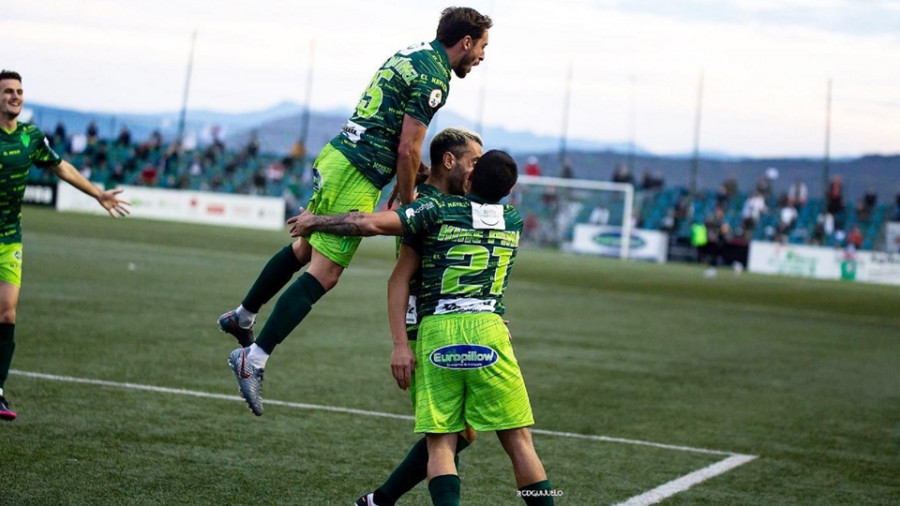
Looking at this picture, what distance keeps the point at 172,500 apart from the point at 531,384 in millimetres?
5691

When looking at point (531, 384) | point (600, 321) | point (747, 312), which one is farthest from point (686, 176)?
point (531, 384)

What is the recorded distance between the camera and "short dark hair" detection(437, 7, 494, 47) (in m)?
6.34

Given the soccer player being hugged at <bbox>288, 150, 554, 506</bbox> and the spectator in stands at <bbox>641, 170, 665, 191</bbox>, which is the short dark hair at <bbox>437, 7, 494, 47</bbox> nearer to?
the soccer player being hugged at <bbox>288, 150, 554, 506</bbox>

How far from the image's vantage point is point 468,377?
503 cm

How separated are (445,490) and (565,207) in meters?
46.2

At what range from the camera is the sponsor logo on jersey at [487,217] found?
16.7 ft

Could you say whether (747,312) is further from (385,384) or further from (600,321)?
(385,384)

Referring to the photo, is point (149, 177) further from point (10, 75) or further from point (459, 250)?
point (459, 250)

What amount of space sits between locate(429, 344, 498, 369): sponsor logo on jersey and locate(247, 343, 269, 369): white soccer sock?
1.50 meters

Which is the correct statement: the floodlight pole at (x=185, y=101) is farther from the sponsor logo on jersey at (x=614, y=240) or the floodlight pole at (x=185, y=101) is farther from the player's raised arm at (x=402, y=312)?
the player's raised arm at (x=402, y=312)

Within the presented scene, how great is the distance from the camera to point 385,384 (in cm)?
1062

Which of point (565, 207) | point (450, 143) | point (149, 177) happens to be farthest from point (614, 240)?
point (450, 143)

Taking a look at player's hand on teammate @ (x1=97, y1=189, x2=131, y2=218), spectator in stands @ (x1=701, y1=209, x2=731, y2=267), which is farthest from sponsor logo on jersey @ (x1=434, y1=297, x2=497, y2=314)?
spectator in stands @ (x1=701, y1=209, x2=731, y2=267)

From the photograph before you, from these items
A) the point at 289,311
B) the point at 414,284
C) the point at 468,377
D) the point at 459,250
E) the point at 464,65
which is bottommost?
the point at 468,377
